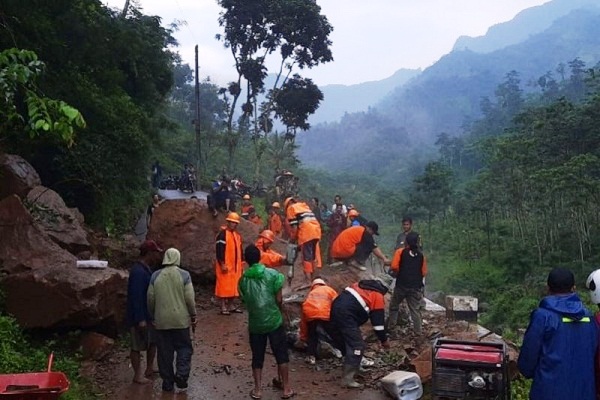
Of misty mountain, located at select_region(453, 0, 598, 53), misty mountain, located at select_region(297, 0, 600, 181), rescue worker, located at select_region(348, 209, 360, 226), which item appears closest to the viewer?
rescue worker, located at select_region(348, 209, 360, 226)

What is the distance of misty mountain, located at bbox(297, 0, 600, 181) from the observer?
8756 centimetres

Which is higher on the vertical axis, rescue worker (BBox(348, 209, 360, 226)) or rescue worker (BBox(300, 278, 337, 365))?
rescue worker (BBox(348, 209, 360, 226))

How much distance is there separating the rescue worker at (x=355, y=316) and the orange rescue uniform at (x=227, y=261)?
3364 millimetres

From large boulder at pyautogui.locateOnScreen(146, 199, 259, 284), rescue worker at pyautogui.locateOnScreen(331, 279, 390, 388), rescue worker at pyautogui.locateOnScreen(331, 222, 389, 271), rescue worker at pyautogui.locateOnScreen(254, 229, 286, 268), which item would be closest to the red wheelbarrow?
rescue worker at pyautogui.locateOnScreen(331, 279, 390, 388)

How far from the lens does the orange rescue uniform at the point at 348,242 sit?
10078 millimetres

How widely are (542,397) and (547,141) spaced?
24395mm

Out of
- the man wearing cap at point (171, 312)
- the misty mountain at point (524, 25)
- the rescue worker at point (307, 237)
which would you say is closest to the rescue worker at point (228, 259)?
the rescue worker at point (307, 237)

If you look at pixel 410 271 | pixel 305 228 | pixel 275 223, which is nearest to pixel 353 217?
pixel 305 228

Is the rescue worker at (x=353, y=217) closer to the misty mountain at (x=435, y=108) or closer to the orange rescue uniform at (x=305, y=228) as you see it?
the orange rescue uniform at (x=305, y=228)

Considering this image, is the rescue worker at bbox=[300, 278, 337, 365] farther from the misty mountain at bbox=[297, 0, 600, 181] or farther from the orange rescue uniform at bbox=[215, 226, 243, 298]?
the misty mountain at bbox=[297, 0, 600, 181]

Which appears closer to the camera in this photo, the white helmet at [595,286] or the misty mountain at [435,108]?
the white helmet at [595,286]

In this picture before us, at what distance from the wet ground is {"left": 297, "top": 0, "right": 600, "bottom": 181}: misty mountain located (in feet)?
217

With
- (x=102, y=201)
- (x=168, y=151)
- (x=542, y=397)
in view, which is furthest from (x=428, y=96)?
(x=542, y=397)

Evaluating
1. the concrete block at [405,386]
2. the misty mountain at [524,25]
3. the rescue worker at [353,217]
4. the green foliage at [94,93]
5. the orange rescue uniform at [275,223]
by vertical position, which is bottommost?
the concrete block at [405,386]
